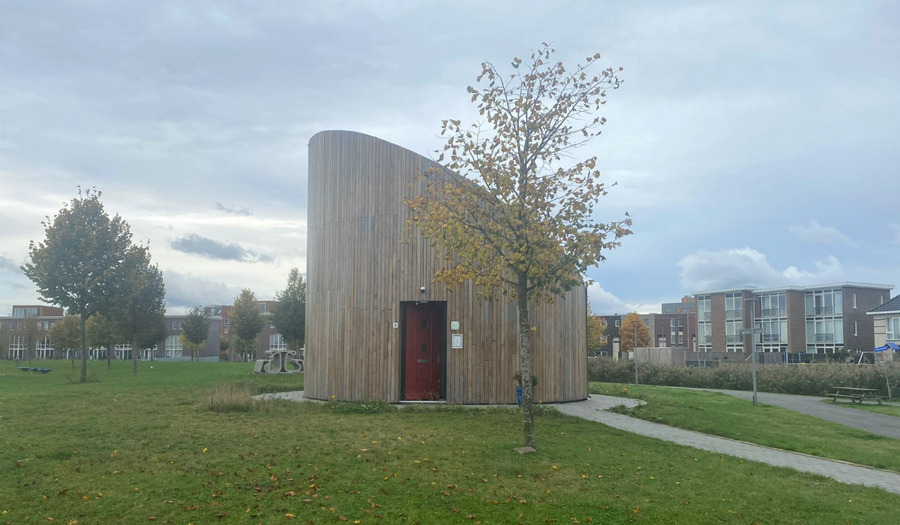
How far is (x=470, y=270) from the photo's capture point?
Result: 1138 centimetres

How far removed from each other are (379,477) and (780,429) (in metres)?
10.4

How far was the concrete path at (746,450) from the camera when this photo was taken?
9.79 meters

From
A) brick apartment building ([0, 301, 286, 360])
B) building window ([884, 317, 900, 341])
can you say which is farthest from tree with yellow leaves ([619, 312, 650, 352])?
brick apartment building ([0, 301, 286, 360])

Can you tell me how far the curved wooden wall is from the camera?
17.1m

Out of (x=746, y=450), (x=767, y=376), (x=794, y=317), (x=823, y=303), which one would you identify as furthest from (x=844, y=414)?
(x=794, y=317)

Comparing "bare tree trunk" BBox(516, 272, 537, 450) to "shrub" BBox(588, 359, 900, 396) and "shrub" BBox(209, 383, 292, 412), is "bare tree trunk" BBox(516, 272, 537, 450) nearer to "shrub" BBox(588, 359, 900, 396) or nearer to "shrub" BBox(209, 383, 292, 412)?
"shrub" BBox(209, 383, 292, 412)

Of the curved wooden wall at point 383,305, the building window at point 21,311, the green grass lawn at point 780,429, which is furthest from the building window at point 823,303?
the building window at point 21,311

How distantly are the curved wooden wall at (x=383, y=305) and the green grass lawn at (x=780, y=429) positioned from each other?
117 inches

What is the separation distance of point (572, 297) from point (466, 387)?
4.18 m

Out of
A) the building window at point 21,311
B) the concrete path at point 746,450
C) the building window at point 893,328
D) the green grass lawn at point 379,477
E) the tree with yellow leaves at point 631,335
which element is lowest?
the tree with yellow leaves at point 631,335

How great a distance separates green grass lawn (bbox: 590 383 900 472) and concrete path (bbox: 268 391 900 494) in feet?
1.39

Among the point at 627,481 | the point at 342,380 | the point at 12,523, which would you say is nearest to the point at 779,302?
the point at 342,380

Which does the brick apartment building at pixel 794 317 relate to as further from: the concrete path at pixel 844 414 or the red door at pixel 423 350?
the red door at pixel 423 350

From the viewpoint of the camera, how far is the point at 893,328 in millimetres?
44094
